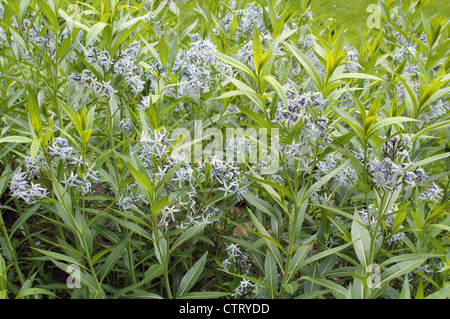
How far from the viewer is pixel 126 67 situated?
2223 mm

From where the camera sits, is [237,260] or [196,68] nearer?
[237,260]

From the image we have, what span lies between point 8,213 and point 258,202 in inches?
99.0

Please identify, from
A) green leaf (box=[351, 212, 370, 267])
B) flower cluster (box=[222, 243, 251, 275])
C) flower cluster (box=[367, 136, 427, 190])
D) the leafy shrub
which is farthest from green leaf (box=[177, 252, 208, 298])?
flower cluster (box=[367, 136, 427, 190])

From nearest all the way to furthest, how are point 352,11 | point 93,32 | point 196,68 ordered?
point 93,32
point 196,68
point 352,11

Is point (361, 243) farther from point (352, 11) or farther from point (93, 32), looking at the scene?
point (352, 11)

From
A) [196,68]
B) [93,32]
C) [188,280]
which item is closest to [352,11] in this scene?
[196,68]

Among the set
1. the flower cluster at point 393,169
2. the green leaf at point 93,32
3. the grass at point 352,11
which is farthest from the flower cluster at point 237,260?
the grass at point 352,11

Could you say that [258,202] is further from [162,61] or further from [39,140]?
[39,140]

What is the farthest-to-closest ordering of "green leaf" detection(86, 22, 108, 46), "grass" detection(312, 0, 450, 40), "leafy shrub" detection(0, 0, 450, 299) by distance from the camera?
"grass" detection(312, 0, 450, 40) → "green leaf" detection(86, 22, 108, 46) → "leafy shrub" detection(0, 0, 450, 299)

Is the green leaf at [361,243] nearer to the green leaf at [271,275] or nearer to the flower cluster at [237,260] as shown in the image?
the green leaf at [271,275]

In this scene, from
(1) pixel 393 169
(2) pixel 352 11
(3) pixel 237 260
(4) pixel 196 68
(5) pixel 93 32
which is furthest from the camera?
(2) pixel 352 11

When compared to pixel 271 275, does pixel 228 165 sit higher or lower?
higher

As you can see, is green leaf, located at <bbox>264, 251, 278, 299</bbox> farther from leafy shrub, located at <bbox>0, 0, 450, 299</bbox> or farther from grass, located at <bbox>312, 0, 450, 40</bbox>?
grass, located at <bbox>312, 0, 450, 40</bbox>
